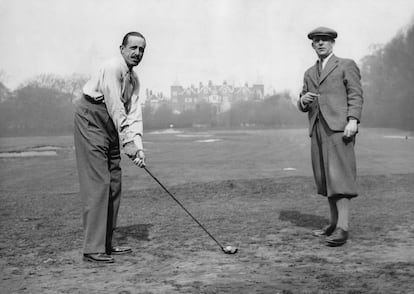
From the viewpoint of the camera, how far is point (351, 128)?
4.00 metres

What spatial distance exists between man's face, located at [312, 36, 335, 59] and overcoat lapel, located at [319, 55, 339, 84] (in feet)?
0.26

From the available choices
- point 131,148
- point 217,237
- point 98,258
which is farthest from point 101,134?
point 217,237

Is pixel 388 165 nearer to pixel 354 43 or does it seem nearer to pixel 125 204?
pixel 354 43

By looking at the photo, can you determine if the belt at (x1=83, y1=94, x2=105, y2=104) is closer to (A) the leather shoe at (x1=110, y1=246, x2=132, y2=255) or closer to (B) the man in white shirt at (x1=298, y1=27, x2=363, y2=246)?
(A) the leather shoe at (x1=110, y1=246, x2=132, y2=255)

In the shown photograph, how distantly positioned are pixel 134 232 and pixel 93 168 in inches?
46.6

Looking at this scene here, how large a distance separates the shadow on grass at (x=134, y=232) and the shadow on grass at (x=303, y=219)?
1.38 metres

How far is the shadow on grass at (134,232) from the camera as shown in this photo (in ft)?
14.2

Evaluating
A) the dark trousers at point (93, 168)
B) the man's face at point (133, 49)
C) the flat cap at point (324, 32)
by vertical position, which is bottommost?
the dark trousers at point (93, 168)

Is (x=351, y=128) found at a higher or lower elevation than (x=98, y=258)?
higher

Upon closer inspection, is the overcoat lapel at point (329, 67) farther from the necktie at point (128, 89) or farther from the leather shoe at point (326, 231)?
the necktie at point (128, 89)

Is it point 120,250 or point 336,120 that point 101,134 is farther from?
point 336,120

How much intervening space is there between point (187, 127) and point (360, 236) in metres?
19.1

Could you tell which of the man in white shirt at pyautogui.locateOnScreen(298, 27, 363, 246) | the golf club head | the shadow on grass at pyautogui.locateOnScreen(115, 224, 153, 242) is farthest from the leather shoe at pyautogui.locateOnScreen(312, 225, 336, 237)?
the shadow on grass at pyautogui.locateOnScreen(115, 224, 153, 242)

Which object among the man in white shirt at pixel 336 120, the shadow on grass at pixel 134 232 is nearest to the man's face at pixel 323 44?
the man in white shirt at pixel 336 120
